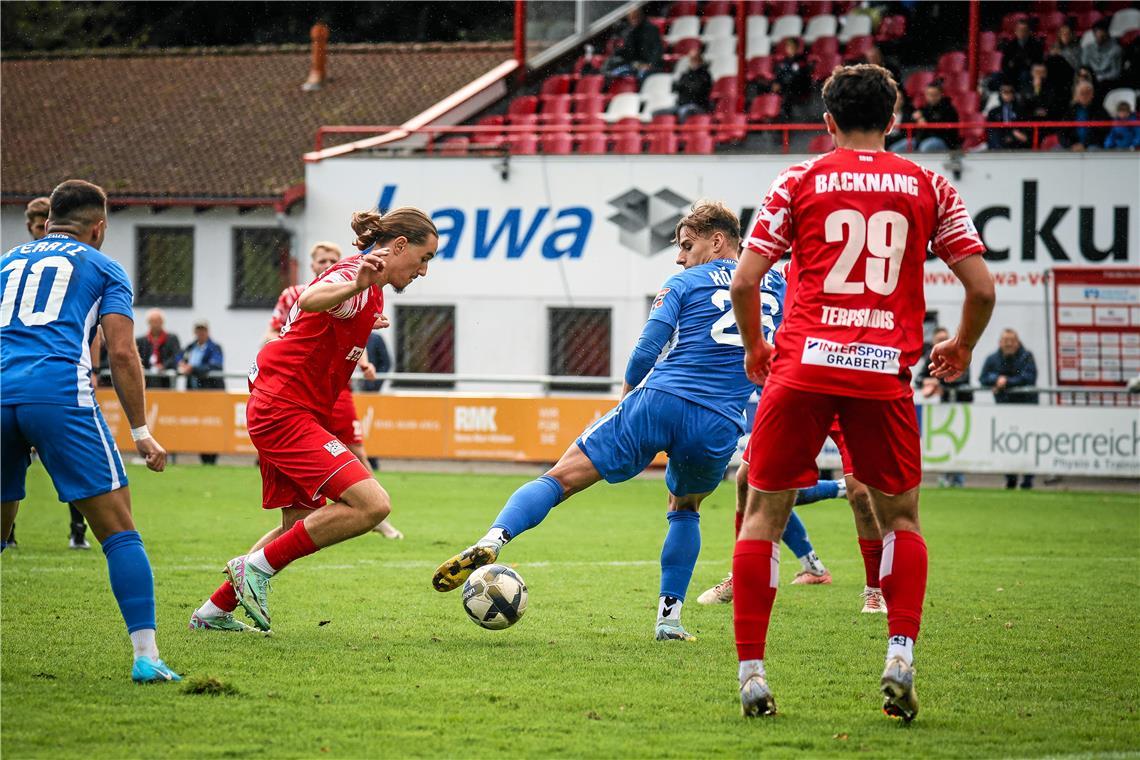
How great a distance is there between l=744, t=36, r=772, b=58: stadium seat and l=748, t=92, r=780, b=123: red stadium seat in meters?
2.14

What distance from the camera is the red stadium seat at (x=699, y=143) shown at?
23.3m

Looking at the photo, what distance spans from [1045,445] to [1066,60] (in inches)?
265

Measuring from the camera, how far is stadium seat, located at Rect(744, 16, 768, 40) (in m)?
26.4

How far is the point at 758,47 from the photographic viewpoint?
2623 cm

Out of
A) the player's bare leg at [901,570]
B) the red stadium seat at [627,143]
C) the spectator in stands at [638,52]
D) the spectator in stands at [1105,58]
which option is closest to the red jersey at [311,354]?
the player's bare leg at [901,570]

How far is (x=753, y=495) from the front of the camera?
5332mm

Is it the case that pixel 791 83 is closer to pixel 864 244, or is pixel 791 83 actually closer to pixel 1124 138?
pixel 1124 138

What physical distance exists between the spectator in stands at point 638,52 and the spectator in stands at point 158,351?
9.54 meters

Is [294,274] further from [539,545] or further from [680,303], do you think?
[680,303]

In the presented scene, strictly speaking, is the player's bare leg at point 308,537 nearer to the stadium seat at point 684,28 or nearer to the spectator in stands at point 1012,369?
the spectator in stands at point 1012,369

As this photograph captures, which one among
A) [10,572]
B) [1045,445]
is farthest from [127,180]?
[10,572]

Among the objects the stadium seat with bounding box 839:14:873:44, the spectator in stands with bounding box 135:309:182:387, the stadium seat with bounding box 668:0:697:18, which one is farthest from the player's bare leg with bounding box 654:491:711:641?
the stadium seat with bounding box 668:0:697:18

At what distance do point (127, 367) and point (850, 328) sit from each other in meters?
2.64

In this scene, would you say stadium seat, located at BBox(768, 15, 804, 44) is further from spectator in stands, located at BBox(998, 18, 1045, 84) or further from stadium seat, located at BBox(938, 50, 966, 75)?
spectator in stands, located at BBox(998, 18, 1045, 84)
